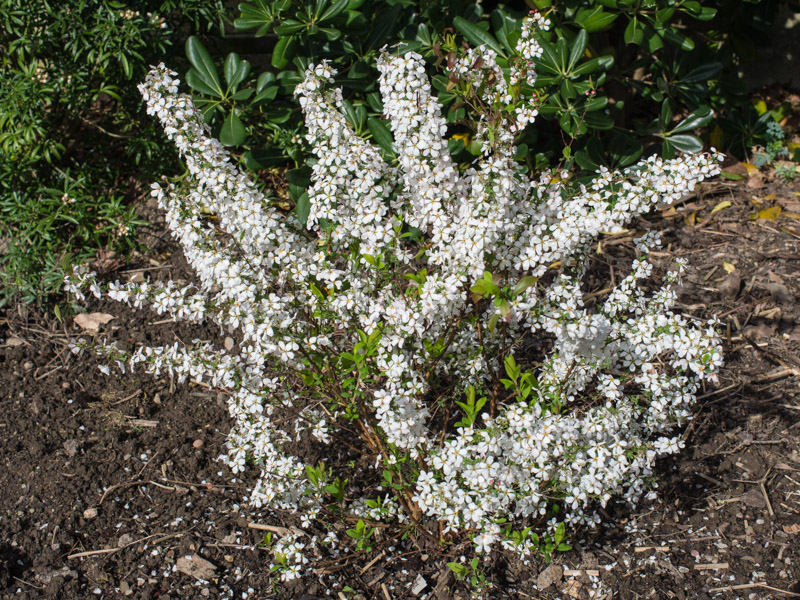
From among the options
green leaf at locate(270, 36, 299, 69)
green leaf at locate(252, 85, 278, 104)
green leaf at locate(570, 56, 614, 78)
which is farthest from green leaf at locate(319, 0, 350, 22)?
green leaf at locate(570, 56, 614, 78)

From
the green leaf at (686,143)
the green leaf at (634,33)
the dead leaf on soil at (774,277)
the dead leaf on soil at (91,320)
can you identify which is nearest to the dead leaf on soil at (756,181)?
the green leaf at (686,143)

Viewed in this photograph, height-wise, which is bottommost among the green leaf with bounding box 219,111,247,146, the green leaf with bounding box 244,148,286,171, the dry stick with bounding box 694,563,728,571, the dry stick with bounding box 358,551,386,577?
the dry stick with bounding box 358,551,386,577

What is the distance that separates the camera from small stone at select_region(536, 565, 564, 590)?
7.34ft

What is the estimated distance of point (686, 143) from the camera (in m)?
3.36

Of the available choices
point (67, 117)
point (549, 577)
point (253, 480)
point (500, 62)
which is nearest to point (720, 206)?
point (500, 62)

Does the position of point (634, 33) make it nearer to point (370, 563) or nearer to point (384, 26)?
point (384, 26)

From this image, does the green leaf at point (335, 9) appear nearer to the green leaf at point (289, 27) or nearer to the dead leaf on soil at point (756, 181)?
the green leaf at point (289, 27)

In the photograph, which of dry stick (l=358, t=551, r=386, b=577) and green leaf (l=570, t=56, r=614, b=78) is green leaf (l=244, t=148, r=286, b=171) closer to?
green leaf (l=570, t=56, r=614, b=78)

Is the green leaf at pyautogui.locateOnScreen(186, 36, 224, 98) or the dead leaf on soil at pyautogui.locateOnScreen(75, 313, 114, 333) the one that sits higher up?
the green leaf at pyautogui.locateOnScreen(186, 36, 224, 98)

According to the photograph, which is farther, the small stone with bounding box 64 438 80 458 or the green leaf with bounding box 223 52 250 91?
the green leaf with bounding box 223 52 250 91

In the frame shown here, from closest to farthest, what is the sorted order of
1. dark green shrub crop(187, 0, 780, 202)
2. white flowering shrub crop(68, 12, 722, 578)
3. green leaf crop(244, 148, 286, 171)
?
white flowering shrub crop(68, 12, 722, 578) < dark green shrub crop(187, 0, 780, 202) < green leaf crop(244, 148, 286, 171)

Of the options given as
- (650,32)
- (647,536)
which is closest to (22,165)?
(650,32)

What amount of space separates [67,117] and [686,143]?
3.19 m

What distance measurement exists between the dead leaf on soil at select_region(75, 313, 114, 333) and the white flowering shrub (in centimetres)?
141
